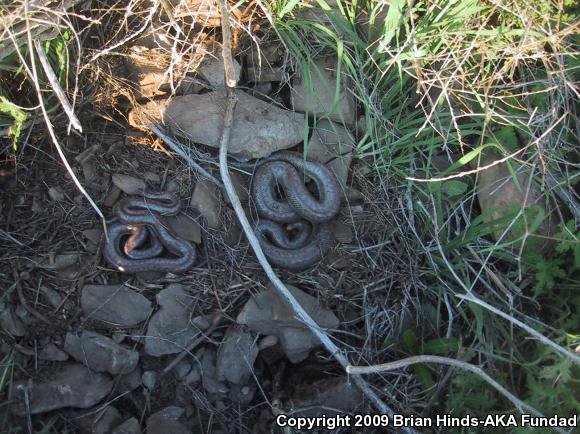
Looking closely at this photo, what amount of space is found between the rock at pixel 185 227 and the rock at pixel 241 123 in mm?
575

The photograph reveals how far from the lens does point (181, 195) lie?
13.0 ft

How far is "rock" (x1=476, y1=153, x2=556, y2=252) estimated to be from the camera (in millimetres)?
3654

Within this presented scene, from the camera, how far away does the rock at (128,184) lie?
3.90m

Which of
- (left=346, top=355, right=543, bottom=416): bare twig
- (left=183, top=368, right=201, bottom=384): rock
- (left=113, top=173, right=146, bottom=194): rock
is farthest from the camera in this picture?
(left=113, top=173, right=146, bottom=194): rock

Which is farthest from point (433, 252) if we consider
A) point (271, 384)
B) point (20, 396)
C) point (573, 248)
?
point (20, 396)

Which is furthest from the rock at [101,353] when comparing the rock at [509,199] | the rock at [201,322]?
the rock at [509,199]

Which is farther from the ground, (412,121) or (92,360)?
(412,121)

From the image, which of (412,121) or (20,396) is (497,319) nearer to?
(412,121)

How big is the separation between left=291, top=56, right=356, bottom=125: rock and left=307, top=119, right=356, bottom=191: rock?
0.09 meters

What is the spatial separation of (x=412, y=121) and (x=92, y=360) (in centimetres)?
272

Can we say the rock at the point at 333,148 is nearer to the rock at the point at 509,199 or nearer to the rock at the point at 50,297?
the rock at the point at 509,199

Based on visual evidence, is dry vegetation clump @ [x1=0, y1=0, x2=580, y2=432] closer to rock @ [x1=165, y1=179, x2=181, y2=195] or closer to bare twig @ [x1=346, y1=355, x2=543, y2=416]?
rock @ [x1=165, y1=179, x2=181, y2=195]

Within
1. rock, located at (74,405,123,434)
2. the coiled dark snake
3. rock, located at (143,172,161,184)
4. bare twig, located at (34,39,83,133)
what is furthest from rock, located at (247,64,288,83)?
rock, located at (74,405,123,434)

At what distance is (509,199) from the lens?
377 centimetres
